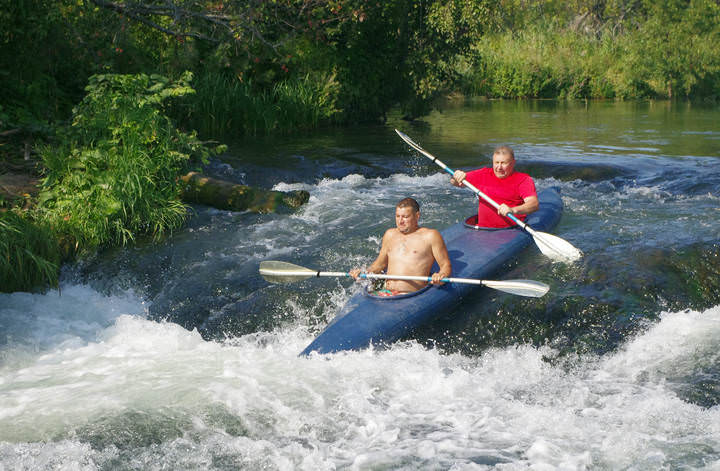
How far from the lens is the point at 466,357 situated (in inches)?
182

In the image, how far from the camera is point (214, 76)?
1266cm

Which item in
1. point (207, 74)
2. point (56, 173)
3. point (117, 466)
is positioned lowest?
point (117, 466)

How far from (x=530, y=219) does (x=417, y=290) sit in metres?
2.02

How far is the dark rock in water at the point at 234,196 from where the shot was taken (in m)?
7.85

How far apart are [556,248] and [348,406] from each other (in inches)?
100

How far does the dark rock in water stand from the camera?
25.7 feet

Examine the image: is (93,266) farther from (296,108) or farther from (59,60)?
(296,108)

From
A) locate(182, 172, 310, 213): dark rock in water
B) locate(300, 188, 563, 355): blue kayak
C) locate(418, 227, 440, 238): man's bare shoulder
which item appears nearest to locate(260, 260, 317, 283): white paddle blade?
locate(300, 188, 563, 355): blue kayak

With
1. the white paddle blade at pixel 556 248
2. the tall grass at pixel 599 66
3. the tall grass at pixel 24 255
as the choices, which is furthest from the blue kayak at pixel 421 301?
the tall grass at pixel 599 66

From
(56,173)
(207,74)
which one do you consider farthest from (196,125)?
(56,173)

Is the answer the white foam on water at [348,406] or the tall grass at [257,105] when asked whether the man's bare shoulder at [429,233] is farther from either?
the tall grass at [257,105]

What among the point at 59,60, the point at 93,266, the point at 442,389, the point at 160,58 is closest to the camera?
the point at 442,389

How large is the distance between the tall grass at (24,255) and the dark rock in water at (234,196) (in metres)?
2.14

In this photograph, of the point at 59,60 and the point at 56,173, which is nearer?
the point at 56,173
